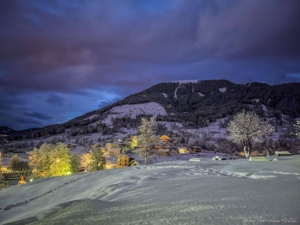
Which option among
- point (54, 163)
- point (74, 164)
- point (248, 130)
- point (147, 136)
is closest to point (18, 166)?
point (74, 164)

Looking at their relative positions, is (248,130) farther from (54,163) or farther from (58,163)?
(54,163)

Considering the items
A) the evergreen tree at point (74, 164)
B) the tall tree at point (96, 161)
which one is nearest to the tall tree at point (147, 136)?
the tall tree at point (96, 161)

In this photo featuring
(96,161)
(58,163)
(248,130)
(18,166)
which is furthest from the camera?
(18,166)

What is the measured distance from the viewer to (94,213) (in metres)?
10.9

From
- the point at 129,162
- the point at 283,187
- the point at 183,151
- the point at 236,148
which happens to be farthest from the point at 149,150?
the point at 236,148

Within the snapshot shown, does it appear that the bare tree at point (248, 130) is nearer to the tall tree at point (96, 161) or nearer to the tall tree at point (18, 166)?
the tall tree at point (96, 161)

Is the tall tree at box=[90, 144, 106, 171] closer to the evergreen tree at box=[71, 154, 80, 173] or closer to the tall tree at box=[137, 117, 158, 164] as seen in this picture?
the evergreen tree at box=[71, 154, 80, 173]

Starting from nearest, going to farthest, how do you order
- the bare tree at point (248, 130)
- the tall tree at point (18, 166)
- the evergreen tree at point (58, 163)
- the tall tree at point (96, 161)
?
the bare tree at point (248, 130) < the evergreen tree at point (58, 163) < the tall tree at point (96, 161) < the tall tree at point (18, 166)

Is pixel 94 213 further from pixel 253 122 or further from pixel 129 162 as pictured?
pixel 129 162

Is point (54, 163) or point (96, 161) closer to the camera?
point (54, 163)

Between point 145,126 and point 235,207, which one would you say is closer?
point 235,207

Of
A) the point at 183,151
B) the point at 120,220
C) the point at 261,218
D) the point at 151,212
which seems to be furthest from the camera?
the point at 183,151

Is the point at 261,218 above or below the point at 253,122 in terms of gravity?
below

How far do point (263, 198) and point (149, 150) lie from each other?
55.6 m
